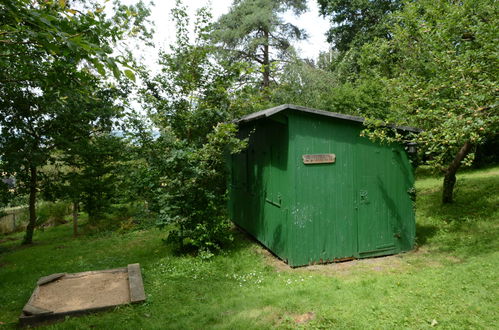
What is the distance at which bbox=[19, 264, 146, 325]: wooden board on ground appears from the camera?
4719 millimetres

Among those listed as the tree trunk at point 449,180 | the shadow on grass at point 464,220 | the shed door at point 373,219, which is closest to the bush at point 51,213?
the shed door at point 373,219

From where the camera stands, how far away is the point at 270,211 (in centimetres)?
733

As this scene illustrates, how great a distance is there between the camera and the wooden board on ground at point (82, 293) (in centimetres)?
472

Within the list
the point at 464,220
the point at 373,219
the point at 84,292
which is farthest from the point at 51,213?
the point at 464,220

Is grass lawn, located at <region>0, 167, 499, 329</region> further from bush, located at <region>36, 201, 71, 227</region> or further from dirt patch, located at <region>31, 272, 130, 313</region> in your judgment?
bush, located at <region>36, 201, 71, 227</region>

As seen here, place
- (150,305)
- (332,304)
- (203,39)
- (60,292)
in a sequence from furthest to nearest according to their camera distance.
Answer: (203,39) → (60,292) → (150,305) → (332,304)

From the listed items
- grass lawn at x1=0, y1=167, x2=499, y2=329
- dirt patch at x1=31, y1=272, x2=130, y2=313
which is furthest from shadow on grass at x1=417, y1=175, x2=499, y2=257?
dirt patch at x1=31, y1=272, x2=130, y2=313

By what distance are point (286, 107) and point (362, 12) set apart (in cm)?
1892

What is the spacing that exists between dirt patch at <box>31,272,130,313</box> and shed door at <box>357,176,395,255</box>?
15.1 feet

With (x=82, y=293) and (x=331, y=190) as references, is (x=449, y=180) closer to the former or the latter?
(x=331, y=190)

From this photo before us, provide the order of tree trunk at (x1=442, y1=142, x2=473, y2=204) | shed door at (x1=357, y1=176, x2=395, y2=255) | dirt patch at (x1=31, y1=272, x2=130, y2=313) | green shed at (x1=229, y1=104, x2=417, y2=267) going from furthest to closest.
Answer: tree trunk at (x1=442, y1=142, x2=473, y2=204)
shed door at (x1=357, y1=176, x2=395, y2=255)
green shed at (x1=229, y1=104, x2=417, y2=267)
dirt patch at (x1=31, y1=272, x2=130, y2=313)

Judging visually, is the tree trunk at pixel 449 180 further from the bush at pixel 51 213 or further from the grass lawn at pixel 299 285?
the bush at pixel 51 213

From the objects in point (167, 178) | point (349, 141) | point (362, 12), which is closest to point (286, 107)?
point (349, 141)

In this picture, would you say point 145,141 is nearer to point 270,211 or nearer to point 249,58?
point 270,211
